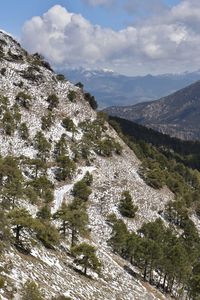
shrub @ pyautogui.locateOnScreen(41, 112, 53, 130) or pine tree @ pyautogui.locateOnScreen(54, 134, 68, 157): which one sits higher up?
shrub @ pyautogui.locateOnScreen(41, 112, 53, 130)

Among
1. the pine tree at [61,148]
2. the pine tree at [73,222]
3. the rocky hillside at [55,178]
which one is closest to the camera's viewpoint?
the rocky hillside at [55,178]

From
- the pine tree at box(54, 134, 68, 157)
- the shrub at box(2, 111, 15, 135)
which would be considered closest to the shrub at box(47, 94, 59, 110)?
the pine tree at box(54, 134, 68, 157)

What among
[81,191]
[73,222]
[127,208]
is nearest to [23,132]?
[81,191]

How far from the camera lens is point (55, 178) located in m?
111

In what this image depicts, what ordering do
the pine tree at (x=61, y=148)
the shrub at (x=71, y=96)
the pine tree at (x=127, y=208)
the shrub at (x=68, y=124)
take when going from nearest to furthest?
1. the pine tree at (x=127, y=208)
2. the pine tree at (x=61, y=148)
3. the shrub at (x=68, y=124)
4. the shrub at (x=71, y=96)

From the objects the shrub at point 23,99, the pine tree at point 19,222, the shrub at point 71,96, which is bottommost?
Answer: the pine tree at point 19,222

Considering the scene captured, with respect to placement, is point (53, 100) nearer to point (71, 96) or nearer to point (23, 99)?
point (71, 96)

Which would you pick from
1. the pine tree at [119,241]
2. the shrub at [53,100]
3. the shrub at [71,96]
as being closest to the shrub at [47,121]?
the shrub at [53,100]

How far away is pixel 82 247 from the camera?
178 feet

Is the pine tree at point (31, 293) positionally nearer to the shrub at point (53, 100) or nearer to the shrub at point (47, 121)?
the shrub at point (47, 121)

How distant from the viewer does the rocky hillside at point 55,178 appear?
44125mm

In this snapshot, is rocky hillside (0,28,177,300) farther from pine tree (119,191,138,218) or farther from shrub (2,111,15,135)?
pine tree (119,191,138,218)

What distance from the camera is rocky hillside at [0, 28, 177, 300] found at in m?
44.1

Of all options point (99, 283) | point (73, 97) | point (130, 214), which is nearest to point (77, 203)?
point (130, 214)
